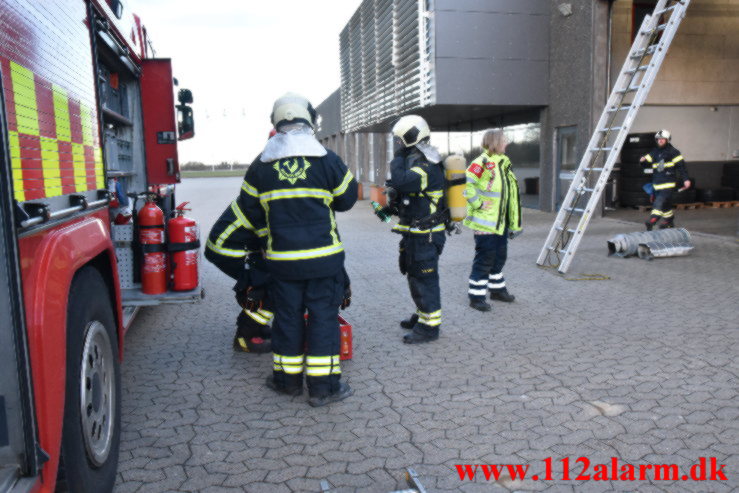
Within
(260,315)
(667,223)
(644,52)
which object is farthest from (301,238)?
(667,223)

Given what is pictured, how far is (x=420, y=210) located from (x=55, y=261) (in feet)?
10.2

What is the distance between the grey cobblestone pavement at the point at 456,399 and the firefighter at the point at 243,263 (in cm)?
19

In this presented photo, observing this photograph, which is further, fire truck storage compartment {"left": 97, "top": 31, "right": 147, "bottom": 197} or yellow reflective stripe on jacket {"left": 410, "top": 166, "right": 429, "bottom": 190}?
fire truck storage compartment {"left": 97, "top": 31, "right": 147, "bottom": 197}

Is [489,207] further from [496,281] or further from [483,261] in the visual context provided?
[496,281]

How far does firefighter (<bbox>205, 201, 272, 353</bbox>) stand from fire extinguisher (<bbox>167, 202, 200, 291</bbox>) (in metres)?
0.35

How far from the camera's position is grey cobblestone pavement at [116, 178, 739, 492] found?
A: 3.04 m

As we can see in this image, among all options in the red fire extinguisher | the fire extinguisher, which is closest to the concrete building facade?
the fire extinguisher

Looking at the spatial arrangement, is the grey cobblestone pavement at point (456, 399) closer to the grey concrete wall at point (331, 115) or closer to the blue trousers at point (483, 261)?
the blue trousers at point (483, 261)

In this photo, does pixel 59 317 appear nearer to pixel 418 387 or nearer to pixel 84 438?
pixel 84 438

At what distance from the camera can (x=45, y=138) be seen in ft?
7.68

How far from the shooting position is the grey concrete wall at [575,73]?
12719 millimetres

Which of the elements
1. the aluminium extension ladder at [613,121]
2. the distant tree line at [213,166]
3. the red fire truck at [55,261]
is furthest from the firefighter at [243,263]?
the distant tree line at [213,166]

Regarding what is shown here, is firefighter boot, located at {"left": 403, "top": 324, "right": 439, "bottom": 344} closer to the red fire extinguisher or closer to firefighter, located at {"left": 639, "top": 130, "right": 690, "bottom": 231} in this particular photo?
the red fire extinguisher

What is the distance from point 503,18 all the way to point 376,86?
5837mm
